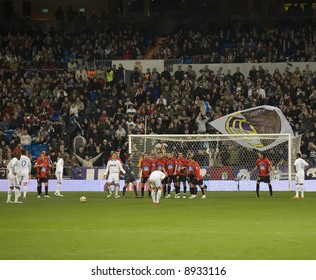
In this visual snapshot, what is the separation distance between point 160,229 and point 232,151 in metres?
17.7

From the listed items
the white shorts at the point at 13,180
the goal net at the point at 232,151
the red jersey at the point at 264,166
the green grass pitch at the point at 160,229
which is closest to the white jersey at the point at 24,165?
the green grass pitch at the point at 160,229

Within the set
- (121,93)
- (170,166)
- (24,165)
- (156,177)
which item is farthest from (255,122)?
(156,177)

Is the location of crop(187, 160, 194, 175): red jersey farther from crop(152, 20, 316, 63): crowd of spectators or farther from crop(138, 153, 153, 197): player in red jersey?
crop(152, 20, 316, 63): crowd of spectators

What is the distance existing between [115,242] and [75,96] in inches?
1042

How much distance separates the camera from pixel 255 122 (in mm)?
39875

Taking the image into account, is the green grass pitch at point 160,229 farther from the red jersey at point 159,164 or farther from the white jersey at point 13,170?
the red jersey at point 159,164

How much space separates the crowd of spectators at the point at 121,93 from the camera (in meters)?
41.0

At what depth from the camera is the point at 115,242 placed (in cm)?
1841

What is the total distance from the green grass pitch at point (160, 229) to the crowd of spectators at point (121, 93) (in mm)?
9606

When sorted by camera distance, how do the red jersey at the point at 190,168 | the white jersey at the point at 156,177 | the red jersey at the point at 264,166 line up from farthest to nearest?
the red jersey at the point at 190,168
the red jersey at the point at 264,166
the white jersey at the point at 156,177

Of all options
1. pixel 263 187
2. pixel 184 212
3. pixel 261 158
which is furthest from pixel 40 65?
pixel 184 212

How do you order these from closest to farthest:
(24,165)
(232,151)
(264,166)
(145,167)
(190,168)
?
(24,165), (264,166), (190,168), (145,167), (232,151)

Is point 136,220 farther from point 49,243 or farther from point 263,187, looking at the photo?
point 263,187

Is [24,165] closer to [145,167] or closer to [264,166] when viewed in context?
[145,167]
